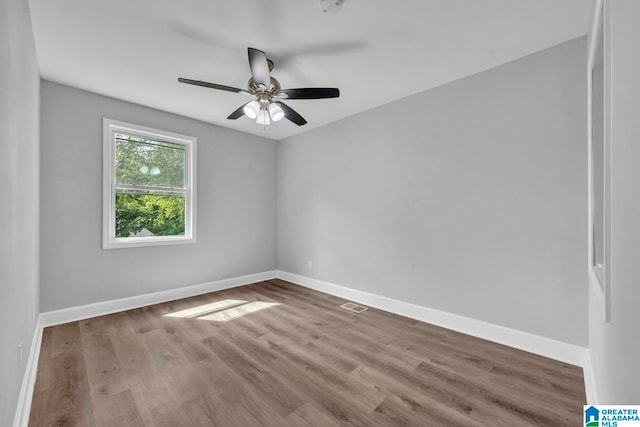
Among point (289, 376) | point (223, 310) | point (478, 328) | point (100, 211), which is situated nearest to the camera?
point (289, 376)

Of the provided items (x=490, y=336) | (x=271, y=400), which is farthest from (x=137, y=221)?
(x=490, y=336)

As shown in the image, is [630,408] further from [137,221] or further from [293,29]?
Result: [137,221]

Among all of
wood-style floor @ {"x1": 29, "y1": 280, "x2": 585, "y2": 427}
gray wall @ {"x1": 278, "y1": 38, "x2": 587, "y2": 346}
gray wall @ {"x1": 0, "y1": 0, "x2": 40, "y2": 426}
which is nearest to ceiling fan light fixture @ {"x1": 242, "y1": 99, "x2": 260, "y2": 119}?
gray wall @ {"x1": 0, "y1": 0, "x2": 40, "y2": 426}

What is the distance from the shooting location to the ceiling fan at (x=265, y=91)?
2.08 m

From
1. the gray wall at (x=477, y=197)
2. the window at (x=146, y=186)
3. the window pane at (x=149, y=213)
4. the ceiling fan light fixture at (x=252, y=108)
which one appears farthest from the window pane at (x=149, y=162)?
the gray wall at (x=477, y=197)

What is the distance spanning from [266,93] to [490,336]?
10.2ft

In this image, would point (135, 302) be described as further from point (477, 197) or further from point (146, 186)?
point (477, 197)

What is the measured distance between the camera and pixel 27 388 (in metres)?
1.74

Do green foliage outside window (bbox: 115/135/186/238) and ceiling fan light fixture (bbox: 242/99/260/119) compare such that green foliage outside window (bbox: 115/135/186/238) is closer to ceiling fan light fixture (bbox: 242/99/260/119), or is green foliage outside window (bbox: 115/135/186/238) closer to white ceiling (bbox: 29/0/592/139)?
white ceiling (bbox: 29/0/592/139)

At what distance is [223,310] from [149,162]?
2262 millimetres

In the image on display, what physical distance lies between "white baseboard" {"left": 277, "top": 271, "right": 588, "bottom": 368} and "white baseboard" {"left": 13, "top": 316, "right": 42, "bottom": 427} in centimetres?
309

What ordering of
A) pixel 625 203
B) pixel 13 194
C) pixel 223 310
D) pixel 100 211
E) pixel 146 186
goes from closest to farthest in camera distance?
pixel 625 203, pixel 13 194, pixel 100 211, pixel 223 310, pixel 146 186

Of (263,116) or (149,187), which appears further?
(149,187)

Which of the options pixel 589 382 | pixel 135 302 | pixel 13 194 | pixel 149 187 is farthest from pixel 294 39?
pixel 135 302
